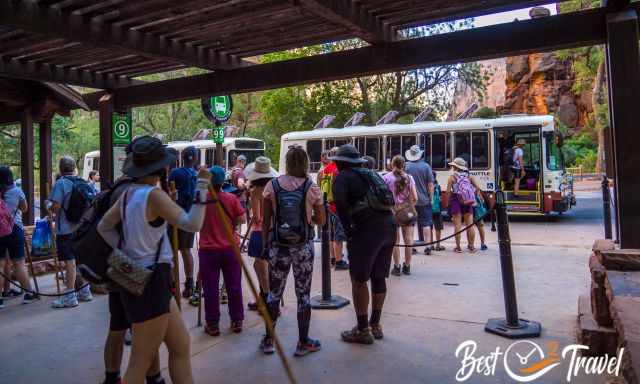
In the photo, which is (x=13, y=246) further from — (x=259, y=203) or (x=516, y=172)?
(x=516, y=172)

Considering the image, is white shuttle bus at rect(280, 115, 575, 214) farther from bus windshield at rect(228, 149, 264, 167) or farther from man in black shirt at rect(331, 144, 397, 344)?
man in black shirt at rect(331, 144, 397, 344)

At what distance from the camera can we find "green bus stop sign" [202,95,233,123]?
8250 mm

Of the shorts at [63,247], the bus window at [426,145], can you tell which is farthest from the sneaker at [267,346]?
the bus window at [426,145]

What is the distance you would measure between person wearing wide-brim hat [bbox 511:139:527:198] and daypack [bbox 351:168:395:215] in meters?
11.8

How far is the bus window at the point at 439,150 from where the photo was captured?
53.6ft

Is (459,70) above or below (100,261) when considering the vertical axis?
above

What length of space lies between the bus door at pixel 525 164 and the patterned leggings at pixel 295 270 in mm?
12007

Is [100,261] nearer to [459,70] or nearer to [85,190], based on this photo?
[85,190]

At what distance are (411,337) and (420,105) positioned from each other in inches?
980

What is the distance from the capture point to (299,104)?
29.0 metres

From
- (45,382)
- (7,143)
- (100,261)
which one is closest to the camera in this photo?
(100,261)

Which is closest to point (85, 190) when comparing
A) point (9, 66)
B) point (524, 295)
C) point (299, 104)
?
point (9, 66)

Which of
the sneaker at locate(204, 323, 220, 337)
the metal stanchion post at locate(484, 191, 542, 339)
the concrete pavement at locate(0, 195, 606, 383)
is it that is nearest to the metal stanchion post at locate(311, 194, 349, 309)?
the concrete pavement at locate(0, 195, 606, 383)

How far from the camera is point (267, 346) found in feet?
15.1
